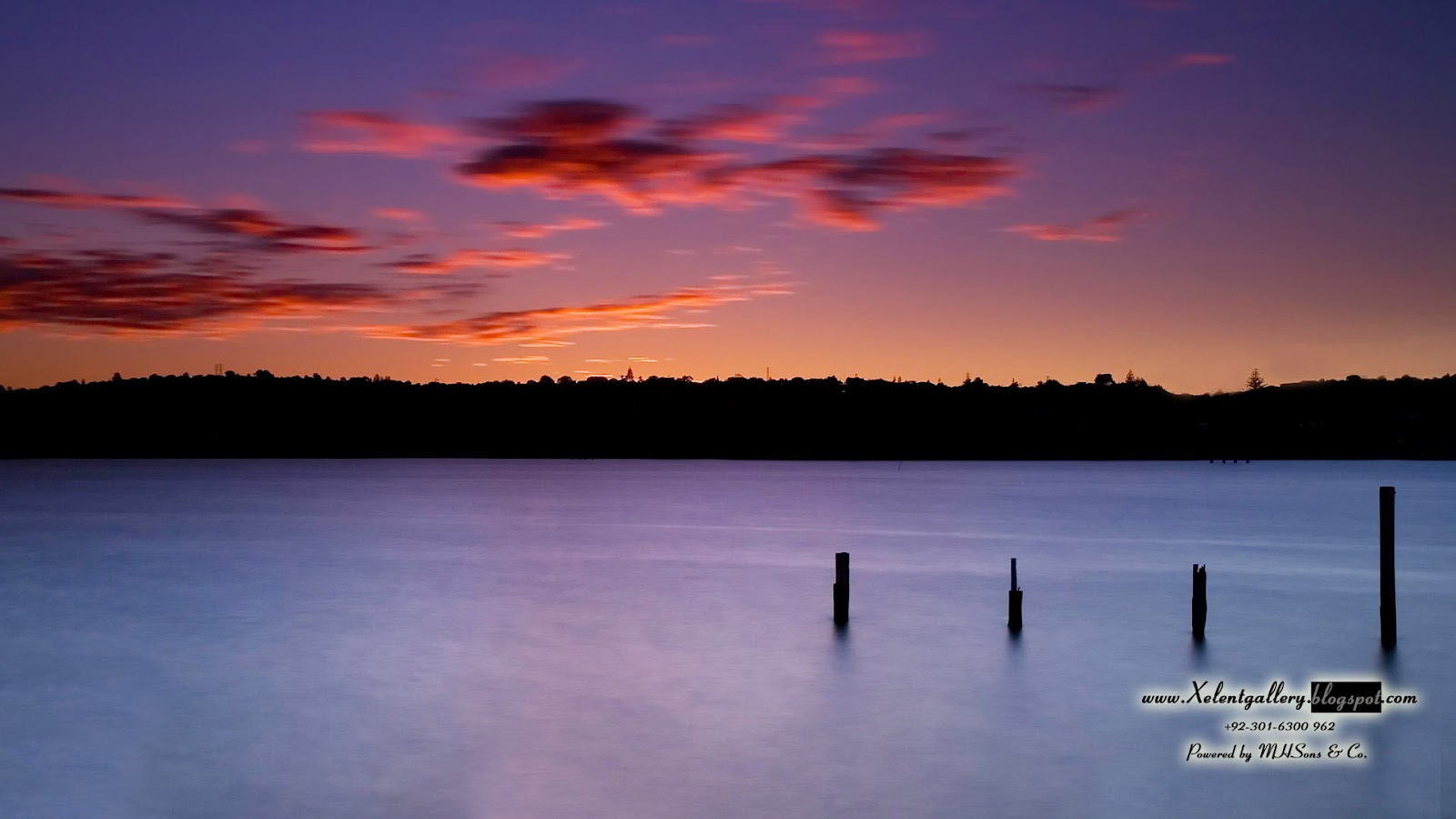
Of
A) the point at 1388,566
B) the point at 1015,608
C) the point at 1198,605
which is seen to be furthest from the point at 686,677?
the point at 1388,566

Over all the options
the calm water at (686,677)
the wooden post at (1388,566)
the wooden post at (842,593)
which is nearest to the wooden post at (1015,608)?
the calm water at (686,677)

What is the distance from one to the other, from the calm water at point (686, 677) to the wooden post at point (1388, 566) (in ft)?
2.76

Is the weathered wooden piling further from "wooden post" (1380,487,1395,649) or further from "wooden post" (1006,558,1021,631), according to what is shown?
"wooden post" (1006,558,1021,631)

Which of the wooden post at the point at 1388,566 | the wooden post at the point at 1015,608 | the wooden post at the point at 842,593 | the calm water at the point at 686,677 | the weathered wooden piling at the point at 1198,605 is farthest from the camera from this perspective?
the wooden post at the point at 1015,608

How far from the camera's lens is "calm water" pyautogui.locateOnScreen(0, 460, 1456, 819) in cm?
1653

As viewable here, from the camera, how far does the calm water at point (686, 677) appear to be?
54.2 feet

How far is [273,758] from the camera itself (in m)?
18.3

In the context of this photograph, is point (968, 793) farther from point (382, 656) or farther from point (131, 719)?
point (382, 656)

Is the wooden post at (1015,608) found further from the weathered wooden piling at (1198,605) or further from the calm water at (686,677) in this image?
the weathered wooden piling at (1198,605)

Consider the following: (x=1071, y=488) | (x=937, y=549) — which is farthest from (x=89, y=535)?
(x=1071, y=488)

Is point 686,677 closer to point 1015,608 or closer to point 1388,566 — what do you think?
point 1015,608

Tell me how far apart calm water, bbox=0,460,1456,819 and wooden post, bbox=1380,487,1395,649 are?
2.76 feet

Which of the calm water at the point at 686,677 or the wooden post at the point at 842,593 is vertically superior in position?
the wooden post at the point at 842,593

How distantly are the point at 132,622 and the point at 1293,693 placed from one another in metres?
28.6
